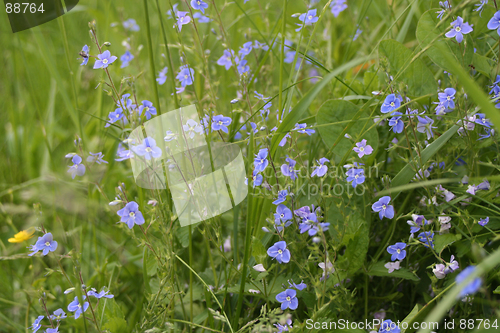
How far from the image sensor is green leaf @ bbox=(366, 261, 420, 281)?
1.66m

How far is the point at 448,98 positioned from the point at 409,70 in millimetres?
339

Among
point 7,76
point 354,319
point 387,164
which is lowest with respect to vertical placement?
point 354,319

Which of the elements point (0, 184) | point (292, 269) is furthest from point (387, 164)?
point (0, 184)

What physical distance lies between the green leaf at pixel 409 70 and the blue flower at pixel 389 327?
1.13m

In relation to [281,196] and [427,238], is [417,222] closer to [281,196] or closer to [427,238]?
[427,238]

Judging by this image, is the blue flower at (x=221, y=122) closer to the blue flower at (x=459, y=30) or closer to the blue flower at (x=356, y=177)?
the blue flower at (x=356, y=177)

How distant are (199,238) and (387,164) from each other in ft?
4.07

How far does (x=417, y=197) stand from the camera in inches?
77.4

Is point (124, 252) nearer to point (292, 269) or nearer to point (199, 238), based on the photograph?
point (199, 238)

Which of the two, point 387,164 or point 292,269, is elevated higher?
point 387,164

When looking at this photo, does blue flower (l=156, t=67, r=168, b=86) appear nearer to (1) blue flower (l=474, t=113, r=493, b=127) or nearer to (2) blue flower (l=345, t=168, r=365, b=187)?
(2) blue flower (l=345, t=168, r=365, b=187)

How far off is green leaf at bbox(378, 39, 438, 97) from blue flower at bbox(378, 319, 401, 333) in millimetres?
1126

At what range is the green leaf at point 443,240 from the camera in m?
1.60

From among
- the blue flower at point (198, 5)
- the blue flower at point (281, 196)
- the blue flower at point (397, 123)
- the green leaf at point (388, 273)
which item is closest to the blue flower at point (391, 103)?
the blue flower at point (397, 123)
